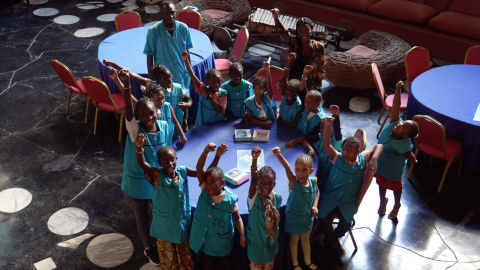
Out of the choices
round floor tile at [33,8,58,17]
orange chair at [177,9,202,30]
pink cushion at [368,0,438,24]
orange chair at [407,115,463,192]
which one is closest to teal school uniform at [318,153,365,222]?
orange chair at [407,115,463,192]

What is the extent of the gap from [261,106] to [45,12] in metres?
6.11

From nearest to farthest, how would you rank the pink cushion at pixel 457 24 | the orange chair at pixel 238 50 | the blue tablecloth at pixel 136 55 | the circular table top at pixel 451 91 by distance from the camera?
the circular table top at pixel 451 91
the blue tablecloth at pixel 136 55
the orange chair at pixel 238 50
the pink cushion at pixel 457 24

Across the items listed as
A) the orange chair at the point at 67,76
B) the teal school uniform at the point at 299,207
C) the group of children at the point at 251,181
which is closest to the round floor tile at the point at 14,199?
the orange chair at the point at 67,76

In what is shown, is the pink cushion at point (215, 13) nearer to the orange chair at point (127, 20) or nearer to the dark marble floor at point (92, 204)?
the orange chair at point (127, 20)

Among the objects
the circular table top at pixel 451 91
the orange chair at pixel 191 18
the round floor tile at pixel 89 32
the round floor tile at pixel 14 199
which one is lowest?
the round floor tile at pixel 14 199

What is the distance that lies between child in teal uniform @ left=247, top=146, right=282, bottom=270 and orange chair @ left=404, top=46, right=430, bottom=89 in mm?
3228

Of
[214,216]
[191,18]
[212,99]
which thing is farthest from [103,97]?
[214,216]

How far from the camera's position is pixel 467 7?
7.45 m

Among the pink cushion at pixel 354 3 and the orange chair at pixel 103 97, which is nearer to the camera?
the orange chair at pixel 103 97

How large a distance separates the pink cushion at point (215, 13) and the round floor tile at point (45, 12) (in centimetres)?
294

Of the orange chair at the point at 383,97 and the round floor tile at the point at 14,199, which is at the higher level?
the orange chair at the point at 383,97

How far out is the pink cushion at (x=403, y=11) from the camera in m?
7.45

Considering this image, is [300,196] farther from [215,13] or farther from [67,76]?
[215,13]

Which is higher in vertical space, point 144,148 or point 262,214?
point 144,148
